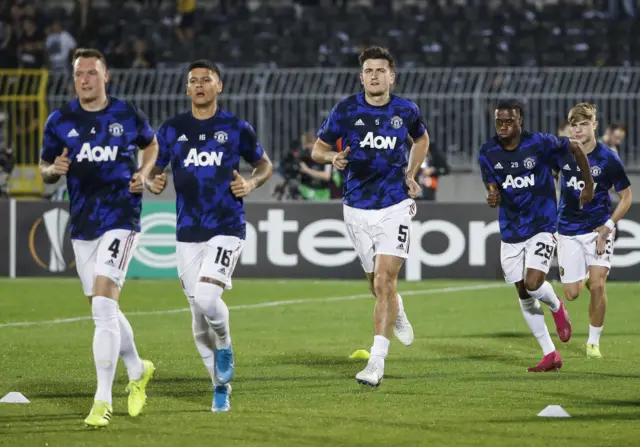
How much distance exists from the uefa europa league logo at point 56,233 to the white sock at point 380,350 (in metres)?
10.4

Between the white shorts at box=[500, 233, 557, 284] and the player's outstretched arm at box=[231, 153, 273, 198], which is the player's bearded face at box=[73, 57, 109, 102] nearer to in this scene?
the player's outstretched arm at box=[231, 153, 273, 198]

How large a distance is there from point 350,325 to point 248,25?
13.2 meters

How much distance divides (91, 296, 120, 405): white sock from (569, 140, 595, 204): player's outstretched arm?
13.7 ft

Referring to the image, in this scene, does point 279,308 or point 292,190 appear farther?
point 292,190

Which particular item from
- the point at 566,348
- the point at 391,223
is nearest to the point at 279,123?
the point at 566,348

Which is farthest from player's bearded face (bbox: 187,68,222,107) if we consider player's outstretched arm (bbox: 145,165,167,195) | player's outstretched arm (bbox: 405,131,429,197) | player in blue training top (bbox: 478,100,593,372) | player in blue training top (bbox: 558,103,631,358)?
player in blue training top (bbox: 558,103,631,358)

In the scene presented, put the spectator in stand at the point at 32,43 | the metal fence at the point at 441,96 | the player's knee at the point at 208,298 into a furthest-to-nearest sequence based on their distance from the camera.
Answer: the spectator in stand at the point at 32,43 < the metal fence at the point at 441,96 < the player's knee at the point at 208,298

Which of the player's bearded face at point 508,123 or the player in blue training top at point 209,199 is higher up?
the player's bearded face at point 508,123

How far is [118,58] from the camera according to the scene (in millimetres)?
24062

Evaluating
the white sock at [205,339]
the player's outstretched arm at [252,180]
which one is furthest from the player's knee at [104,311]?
the player's outstretched arm at [252,180]

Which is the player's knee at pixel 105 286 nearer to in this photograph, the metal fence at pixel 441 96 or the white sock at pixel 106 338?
the white sock at pixel 106 338

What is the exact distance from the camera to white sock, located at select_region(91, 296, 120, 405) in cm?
756

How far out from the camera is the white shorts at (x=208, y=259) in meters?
8.02

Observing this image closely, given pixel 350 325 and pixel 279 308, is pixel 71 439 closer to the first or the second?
pixel 350 325
